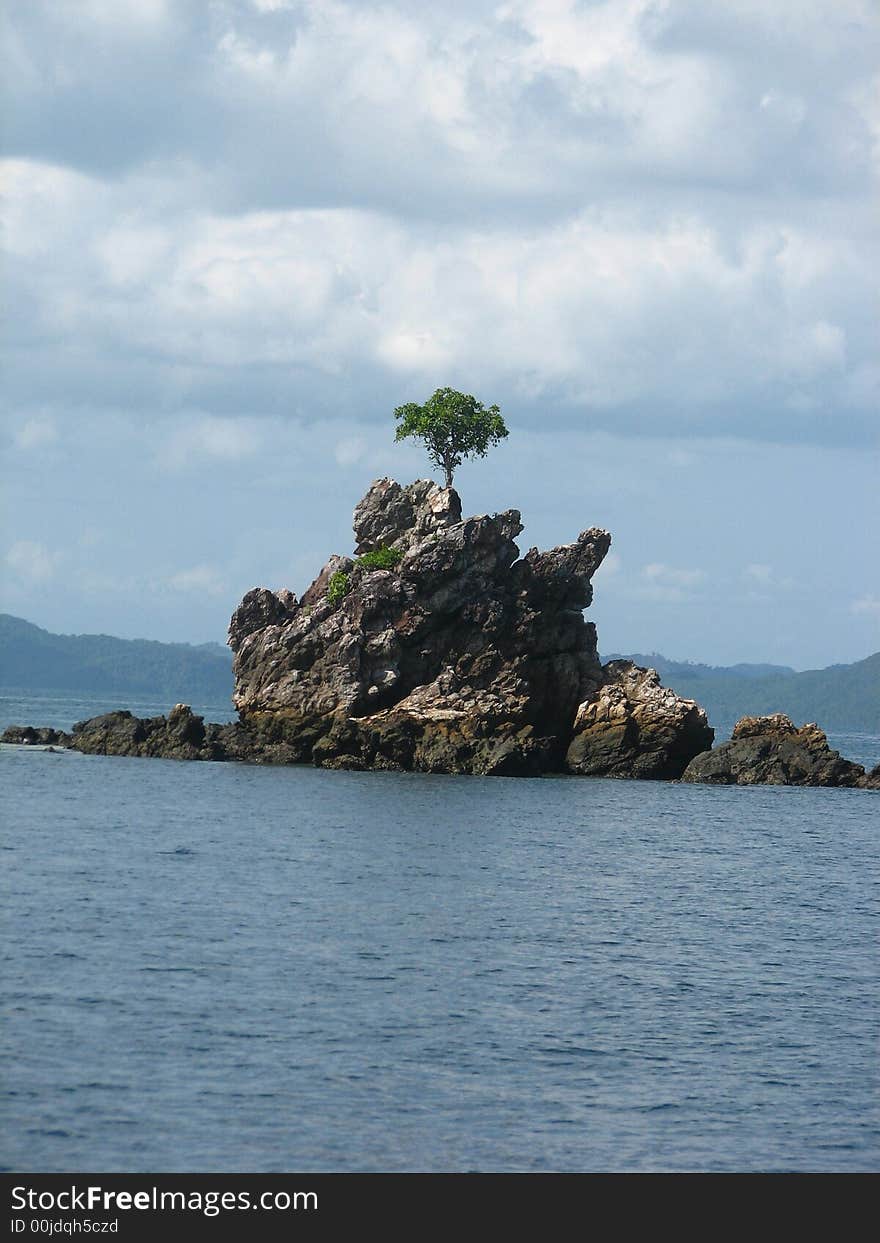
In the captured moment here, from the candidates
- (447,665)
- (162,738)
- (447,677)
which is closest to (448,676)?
(447,677)

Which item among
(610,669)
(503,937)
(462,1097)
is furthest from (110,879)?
(610,669)

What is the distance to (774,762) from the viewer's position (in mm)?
121688

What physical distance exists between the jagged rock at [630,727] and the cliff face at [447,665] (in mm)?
175

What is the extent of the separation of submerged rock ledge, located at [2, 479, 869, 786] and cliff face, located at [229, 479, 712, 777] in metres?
0.12

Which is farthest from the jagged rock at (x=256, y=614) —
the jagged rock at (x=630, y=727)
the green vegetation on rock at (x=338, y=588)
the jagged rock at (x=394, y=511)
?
the jagged rock at (x=630, y=727)

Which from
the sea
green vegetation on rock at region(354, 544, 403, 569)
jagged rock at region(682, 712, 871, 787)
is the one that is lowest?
the sea

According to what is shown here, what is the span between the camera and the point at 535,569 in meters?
118

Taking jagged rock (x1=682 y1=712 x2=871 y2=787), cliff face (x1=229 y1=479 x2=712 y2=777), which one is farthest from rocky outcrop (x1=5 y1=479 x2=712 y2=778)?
jagged rock (x1=682 y1=712 x2=871 y2=787)

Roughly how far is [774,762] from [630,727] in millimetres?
14425

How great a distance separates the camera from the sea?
32281mm

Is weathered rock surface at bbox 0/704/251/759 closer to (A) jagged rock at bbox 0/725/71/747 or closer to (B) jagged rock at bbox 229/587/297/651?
(A) jagged rock at bbox 0/725/71/747

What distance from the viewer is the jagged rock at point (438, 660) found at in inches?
4382

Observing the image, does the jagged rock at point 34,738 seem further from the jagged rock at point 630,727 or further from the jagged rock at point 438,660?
the jagged rock at point 630,727
